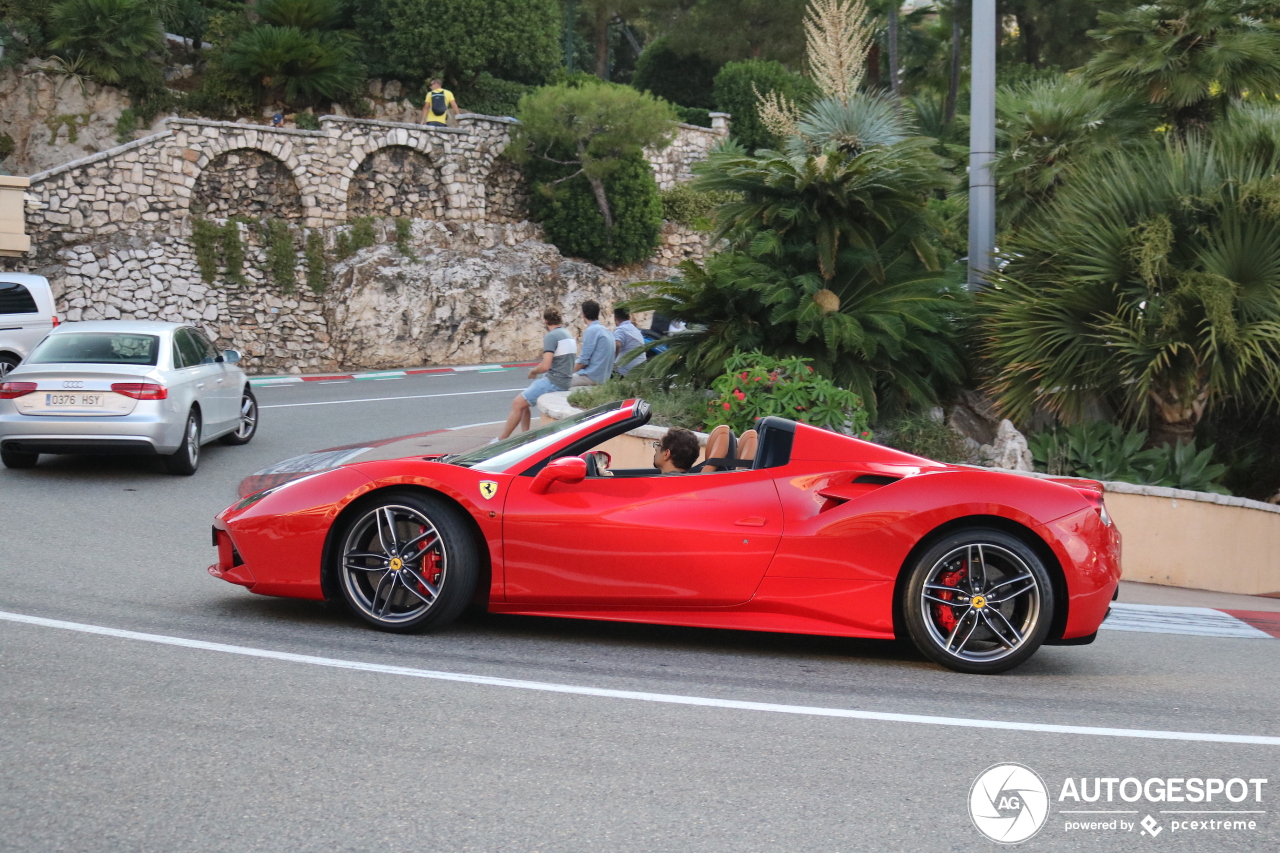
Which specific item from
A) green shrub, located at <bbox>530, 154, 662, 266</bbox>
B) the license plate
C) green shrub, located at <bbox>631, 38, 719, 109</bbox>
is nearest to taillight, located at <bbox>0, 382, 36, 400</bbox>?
the license plate

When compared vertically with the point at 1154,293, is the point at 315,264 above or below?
above

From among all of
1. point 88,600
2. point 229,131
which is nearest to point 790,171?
point 88,600

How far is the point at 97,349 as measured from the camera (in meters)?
11.8

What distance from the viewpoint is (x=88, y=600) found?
681 centimetres

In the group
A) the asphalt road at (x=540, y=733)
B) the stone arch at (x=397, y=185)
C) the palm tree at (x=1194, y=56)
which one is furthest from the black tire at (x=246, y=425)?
the stone arch at (x=397, y=185)

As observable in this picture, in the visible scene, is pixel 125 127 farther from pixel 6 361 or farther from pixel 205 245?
pixel 6 361

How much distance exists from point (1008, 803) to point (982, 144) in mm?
9165

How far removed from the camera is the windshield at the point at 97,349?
38.1ft

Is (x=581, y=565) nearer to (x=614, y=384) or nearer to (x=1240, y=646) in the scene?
(x=1240, y=646)

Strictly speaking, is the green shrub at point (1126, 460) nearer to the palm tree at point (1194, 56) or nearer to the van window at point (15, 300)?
the palm tree at point (1194, 56)

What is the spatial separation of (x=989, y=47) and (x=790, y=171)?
2.44 m

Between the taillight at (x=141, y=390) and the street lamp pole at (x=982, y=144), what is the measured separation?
7.84m

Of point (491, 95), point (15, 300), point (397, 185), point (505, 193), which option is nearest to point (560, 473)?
point (15, 300)

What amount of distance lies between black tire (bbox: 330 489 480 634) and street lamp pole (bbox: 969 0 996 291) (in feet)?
25.7
